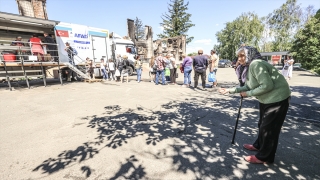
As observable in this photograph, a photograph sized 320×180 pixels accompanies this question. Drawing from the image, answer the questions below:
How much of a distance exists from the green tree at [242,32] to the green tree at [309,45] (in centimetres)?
2231

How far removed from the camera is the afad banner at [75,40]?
34.3ft

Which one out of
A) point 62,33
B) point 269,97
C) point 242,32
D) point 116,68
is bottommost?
point 269,97

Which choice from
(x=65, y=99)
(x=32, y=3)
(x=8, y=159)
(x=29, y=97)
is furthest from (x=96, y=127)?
(x=32, y=3)

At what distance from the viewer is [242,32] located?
143ft

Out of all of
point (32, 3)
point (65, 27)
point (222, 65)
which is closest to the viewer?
point (65, 27)

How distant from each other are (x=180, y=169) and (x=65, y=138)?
2485 millimetres

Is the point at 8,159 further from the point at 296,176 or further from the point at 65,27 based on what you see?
the point at 65,27

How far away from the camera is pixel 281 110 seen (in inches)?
86.4

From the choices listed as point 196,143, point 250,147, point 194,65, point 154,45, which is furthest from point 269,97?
point 154,45

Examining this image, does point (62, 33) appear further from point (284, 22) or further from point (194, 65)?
point (284, 22)

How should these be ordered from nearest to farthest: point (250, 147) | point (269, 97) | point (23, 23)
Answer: point (269, 97)
point (250, 147)
point (23, 23)

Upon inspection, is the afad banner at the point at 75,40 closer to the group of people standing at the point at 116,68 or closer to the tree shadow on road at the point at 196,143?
the group of people standing at the point at 116,68

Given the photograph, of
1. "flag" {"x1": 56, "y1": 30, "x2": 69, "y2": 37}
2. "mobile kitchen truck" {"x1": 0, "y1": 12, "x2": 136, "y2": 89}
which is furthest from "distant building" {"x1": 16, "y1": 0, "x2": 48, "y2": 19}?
"flag" {"x1": 56, "y1": 30, "x2": 69, "y2": 37}

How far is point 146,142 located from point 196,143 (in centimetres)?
97
